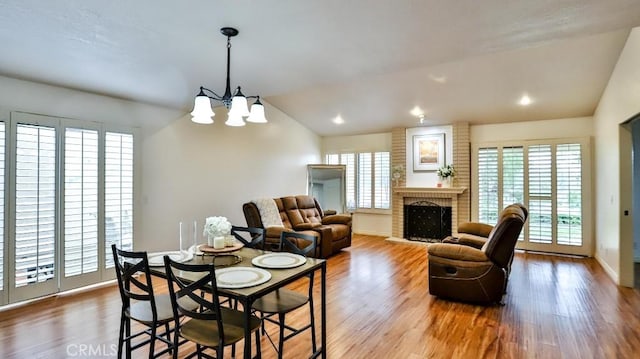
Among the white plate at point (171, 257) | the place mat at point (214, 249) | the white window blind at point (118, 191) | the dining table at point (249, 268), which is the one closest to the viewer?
the dining table at point (249, 268)

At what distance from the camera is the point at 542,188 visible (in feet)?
19.4

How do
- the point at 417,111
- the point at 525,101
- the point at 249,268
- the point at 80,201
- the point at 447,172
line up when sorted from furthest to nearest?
the point at 447,172
the point at 417,111
the point at 525,101
the point at 80,201
the point at 249,268

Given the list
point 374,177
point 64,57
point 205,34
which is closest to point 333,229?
point 374,177

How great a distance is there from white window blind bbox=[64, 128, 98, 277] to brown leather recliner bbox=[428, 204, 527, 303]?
4.02 metres

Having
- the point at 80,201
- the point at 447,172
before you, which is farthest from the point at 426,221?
the point at 80,201

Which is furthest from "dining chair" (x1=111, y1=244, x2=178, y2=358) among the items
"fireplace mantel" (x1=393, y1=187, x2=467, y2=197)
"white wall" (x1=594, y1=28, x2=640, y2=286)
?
"fireplace mantel" (x1=393, y1=187, x2=467, y2=197)

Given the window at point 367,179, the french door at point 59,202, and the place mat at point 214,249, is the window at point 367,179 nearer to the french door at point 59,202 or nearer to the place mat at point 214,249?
the french door at point 59,202

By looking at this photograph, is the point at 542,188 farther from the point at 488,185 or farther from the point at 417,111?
the point at 417,111

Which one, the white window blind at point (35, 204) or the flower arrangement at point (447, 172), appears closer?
the white window blind at point (35, 204)

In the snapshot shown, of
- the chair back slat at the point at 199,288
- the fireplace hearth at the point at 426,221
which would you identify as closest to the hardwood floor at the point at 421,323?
the chair back slat at the point at 199,288

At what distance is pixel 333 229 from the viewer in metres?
5.90

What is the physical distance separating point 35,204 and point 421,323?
4141 mm

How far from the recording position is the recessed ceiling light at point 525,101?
17.5 ft

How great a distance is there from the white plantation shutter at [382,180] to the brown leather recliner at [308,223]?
5.07 feet
